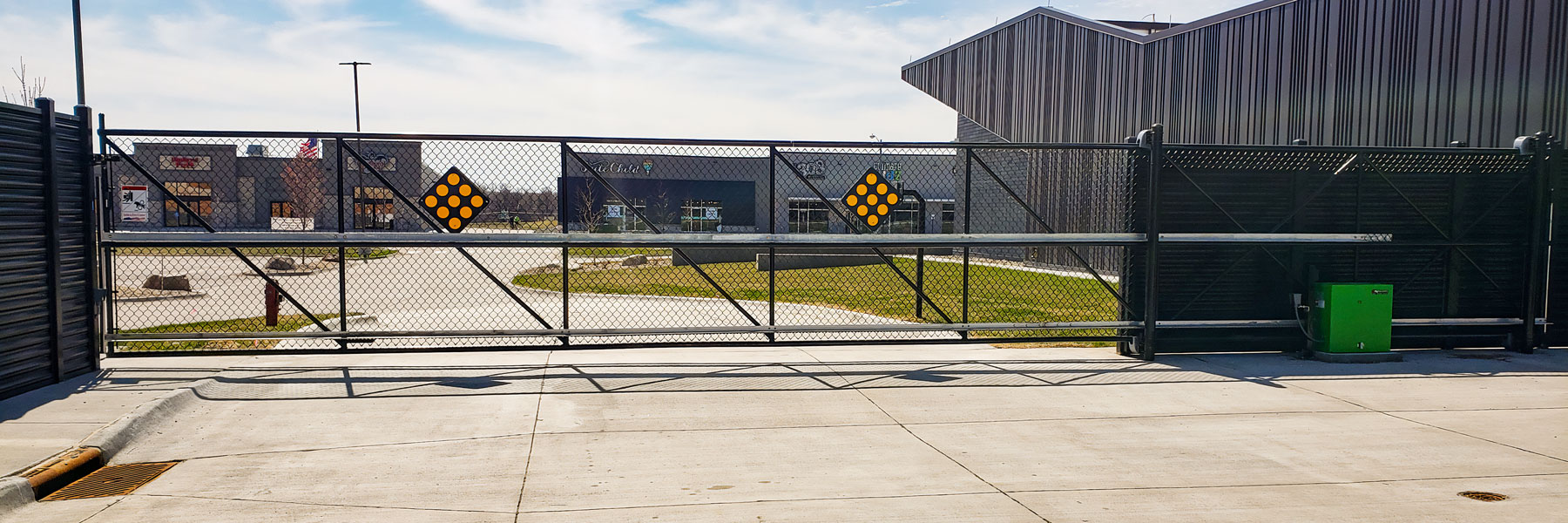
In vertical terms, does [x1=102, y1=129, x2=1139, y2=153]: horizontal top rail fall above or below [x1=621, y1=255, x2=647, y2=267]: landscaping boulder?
above

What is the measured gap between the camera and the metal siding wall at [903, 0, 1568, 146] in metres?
14.7

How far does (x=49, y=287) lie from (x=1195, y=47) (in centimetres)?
2474

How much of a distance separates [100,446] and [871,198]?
275 inches

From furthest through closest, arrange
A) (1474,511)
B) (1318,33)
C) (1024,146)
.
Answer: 1. (1318,33)
2. (1024,146)
3. (1474,511)

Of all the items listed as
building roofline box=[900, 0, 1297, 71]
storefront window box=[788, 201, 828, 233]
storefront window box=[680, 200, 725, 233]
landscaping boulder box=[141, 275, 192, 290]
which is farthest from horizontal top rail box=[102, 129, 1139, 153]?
storefront window box=[788, 201, 828, 233]

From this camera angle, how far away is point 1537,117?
1412 centimetres

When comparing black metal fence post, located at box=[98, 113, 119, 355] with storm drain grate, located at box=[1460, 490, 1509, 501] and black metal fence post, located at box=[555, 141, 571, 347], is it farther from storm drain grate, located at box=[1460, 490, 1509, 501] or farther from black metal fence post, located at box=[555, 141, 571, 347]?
storm drain grate, located at box=[1460, 490, 1509, 501]

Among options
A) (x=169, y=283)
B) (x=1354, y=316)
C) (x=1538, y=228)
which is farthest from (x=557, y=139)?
(x=169, y=283)

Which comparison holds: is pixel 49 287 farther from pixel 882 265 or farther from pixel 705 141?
pixel 882 265

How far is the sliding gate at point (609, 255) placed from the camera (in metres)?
9.40

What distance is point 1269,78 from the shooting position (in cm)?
2184

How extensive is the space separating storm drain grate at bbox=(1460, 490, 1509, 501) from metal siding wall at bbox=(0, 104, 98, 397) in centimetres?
1038

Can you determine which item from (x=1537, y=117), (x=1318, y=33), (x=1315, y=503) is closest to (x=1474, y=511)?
(x=1315, y=503)

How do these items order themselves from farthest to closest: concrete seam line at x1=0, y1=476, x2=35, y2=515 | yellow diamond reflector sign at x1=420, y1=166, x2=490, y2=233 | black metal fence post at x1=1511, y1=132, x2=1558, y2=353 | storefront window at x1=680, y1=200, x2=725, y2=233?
storefront window at x1=680, y1=200, x2=725, y2=233
black metal fence post at x1=1511, y1=132, x2=1558, y2=353
yellow diamond reflector sign at x1=420, y1=166, x2=490, y2=233
concrete seam line at x1=0, y1=476, x2=35, y2=515
